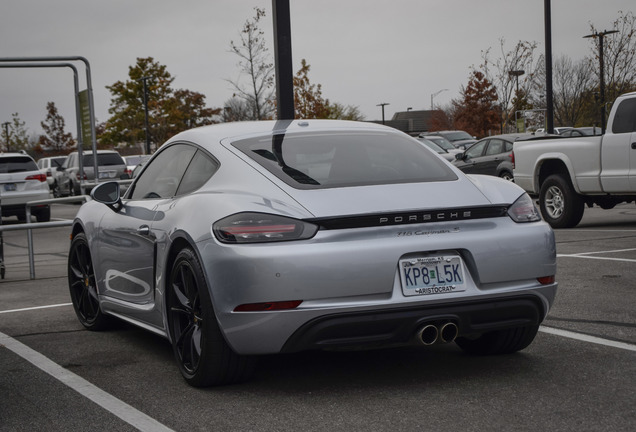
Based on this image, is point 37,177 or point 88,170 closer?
point 37,177

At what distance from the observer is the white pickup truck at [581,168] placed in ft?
43.4

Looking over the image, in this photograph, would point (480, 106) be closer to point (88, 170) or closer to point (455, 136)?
point (455, 136)

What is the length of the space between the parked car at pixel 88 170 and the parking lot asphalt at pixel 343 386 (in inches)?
969

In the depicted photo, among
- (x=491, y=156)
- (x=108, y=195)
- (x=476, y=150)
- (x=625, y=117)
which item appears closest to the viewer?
(x=108, y=195)

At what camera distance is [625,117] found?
13.3 m

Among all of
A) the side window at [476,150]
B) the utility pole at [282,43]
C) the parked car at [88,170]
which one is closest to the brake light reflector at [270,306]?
the utility pole at [282,43]

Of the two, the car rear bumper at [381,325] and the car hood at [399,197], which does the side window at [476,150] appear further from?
the car rear bumper at [381,325]

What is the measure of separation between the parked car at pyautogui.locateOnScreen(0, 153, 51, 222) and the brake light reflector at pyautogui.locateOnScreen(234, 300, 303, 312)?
18.8 m

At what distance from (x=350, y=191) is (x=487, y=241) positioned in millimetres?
728

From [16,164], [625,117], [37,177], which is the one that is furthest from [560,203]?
[16,164]

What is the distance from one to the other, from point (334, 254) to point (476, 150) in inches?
787

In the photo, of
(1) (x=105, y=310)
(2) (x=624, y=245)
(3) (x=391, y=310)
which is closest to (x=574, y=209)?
(2) (x=624, y=245)

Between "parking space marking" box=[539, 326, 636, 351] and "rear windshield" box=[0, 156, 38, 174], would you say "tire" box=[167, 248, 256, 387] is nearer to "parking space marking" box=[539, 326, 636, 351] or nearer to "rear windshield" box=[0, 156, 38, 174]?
"parking space marking" box=[539, 326, 636, 351]

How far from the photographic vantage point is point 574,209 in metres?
14.2
